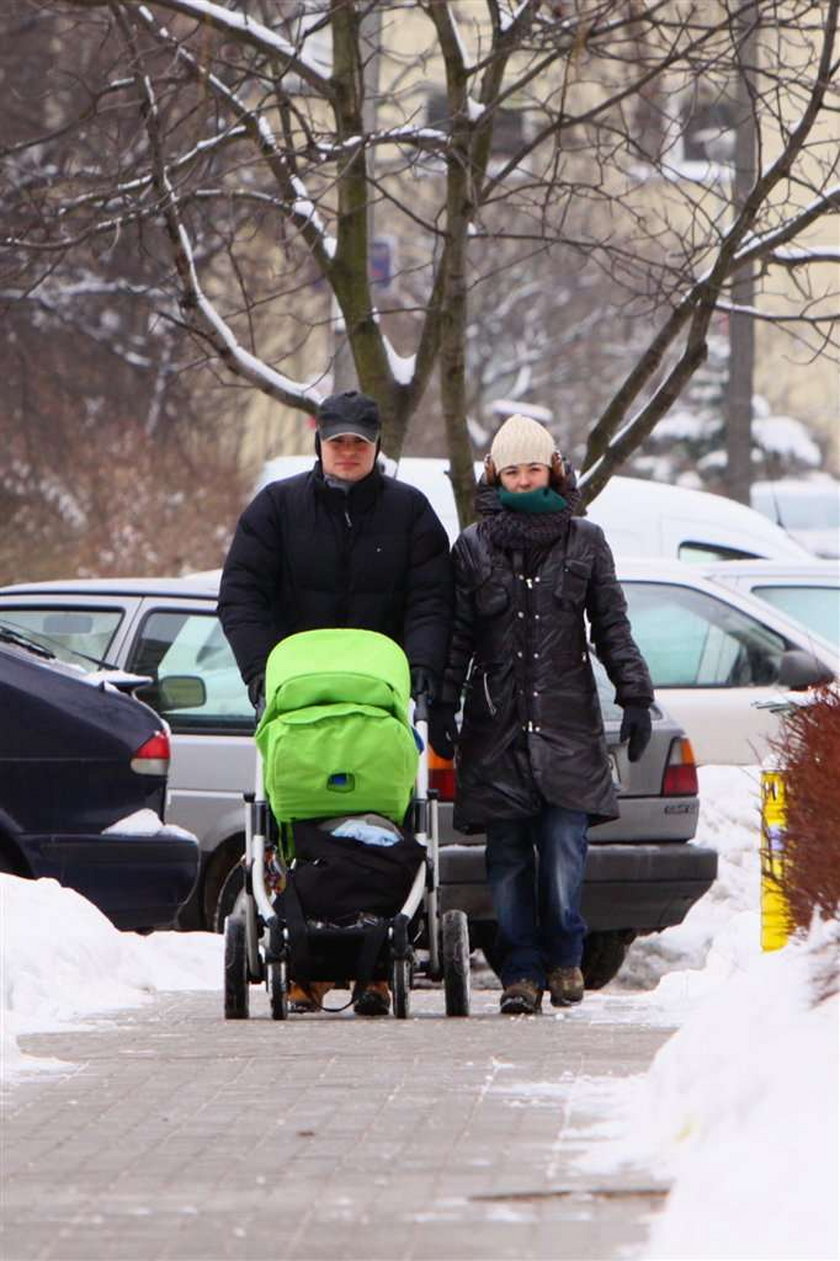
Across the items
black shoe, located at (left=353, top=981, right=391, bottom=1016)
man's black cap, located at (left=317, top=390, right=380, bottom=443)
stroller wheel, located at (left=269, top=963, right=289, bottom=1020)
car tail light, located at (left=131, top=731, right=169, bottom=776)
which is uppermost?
man's black cap, located at (left=317, top=390, right=380, bottom=443)

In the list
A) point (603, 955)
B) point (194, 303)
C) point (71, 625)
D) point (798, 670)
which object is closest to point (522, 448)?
point (603, 955)

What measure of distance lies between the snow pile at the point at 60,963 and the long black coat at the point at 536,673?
136 cm

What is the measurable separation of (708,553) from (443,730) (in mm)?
10620

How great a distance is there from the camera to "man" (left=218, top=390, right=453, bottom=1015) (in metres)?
8.53

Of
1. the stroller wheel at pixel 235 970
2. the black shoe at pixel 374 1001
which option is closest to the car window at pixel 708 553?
the black shoe at pixel 374 1001

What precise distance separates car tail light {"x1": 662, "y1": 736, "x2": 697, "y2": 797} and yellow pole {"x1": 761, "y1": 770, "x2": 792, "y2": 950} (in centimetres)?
246

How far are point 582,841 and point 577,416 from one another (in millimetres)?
42608

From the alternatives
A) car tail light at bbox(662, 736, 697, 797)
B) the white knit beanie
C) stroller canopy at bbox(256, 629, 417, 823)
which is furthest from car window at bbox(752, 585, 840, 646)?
stroller canopy at bbox(256, 629, 417, 823)

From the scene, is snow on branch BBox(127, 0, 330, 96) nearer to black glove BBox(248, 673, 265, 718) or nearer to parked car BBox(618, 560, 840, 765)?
parked car BBox(618, 560, 840, 765)

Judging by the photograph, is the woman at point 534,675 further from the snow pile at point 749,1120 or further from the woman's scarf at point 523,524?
the snow pile at point 749,1120

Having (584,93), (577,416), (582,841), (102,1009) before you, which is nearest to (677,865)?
(582,841)

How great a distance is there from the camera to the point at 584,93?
44312mm

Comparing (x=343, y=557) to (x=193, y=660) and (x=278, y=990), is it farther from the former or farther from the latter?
(x=193, y=660)

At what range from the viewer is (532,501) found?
869cm
